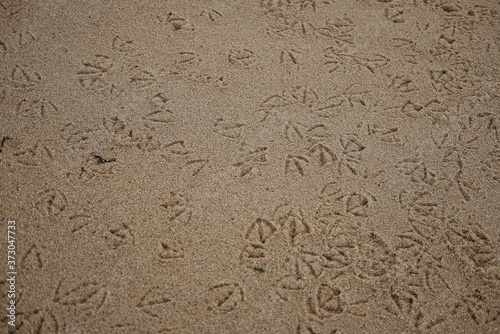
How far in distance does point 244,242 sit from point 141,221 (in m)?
0.43

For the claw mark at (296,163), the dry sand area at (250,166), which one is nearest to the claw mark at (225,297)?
the dry sand area at (250,166)

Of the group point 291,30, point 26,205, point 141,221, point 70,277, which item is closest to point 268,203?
point 141,221

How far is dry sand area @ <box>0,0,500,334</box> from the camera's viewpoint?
164cm

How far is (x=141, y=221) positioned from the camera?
1.81 m

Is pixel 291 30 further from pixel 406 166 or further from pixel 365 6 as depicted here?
pixel 406 166

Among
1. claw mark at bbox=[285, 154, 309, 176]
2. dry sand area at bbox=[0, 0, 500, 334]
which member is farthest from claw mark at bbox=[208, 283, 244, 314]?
claw mark at bbox=[285, 154, 309, 176]

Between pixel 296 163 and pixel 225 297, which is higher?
pixel 296 163

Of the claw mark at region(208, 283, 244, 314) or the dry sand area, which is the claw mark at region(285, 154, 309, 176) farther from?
the claw mark at region(208, 283, 244, 314)

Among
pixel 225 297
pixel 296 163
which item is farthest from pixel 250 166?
pixel 225 297

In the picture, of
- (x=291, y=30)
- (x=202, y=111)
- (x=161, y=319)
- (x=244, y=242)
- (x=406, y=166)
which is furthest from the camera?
(x=291, y=30)

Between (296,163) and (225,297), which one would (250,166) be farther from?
(225,297)

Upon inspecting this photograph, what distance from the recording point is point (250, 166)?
1.99 metres

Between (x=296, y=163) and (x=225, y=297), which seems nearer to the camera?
(x=225, y=297)

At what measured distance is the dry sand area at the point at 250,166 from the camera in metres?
1.64
